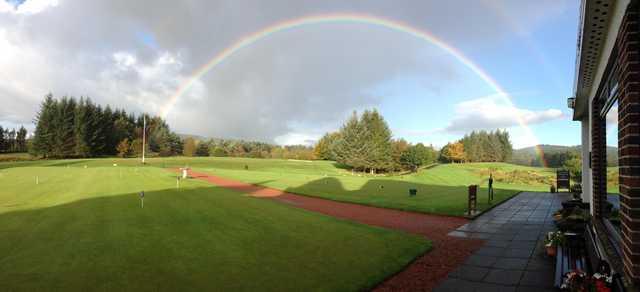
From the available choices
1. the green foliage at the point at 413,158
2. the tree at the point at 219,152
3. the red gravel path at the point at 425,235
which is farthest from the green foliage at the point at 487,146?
the red gravel path at the point at 425,235

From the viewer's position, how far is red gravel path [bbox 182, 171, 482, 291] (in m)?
7.04

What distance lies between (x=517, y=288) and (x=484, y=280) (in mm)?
648

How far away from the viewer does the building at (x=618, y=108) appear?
11.2 feet

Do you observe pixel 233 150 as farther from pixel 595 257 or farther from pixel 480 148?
pixel 595 257

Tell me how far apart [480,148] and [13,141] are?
131 metres

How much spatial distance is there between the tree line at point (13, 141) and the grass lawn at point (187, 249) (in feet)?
289

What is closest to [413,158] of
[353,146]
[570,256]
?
[353,146]

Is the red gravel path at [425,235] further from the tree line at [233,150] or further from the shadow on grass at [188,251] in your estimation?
the tree line at [233,150]

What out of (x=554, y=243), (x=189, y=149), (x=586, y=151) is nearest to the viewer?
(x=554, y=243)

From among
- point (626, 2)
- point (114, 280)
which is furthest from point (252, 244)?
point (626, 2)

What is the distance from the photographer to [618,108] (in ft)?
14.9

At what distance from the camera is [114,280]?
6.41 metres

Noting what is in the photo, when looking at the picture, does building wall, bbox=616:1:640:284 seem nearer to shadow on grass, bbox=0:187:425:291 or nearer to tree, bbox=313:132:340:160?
shadow on grass, bbox=0:187:425:291

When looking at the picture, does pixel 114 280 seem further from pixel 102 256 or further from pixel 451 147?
pixel 451 147
